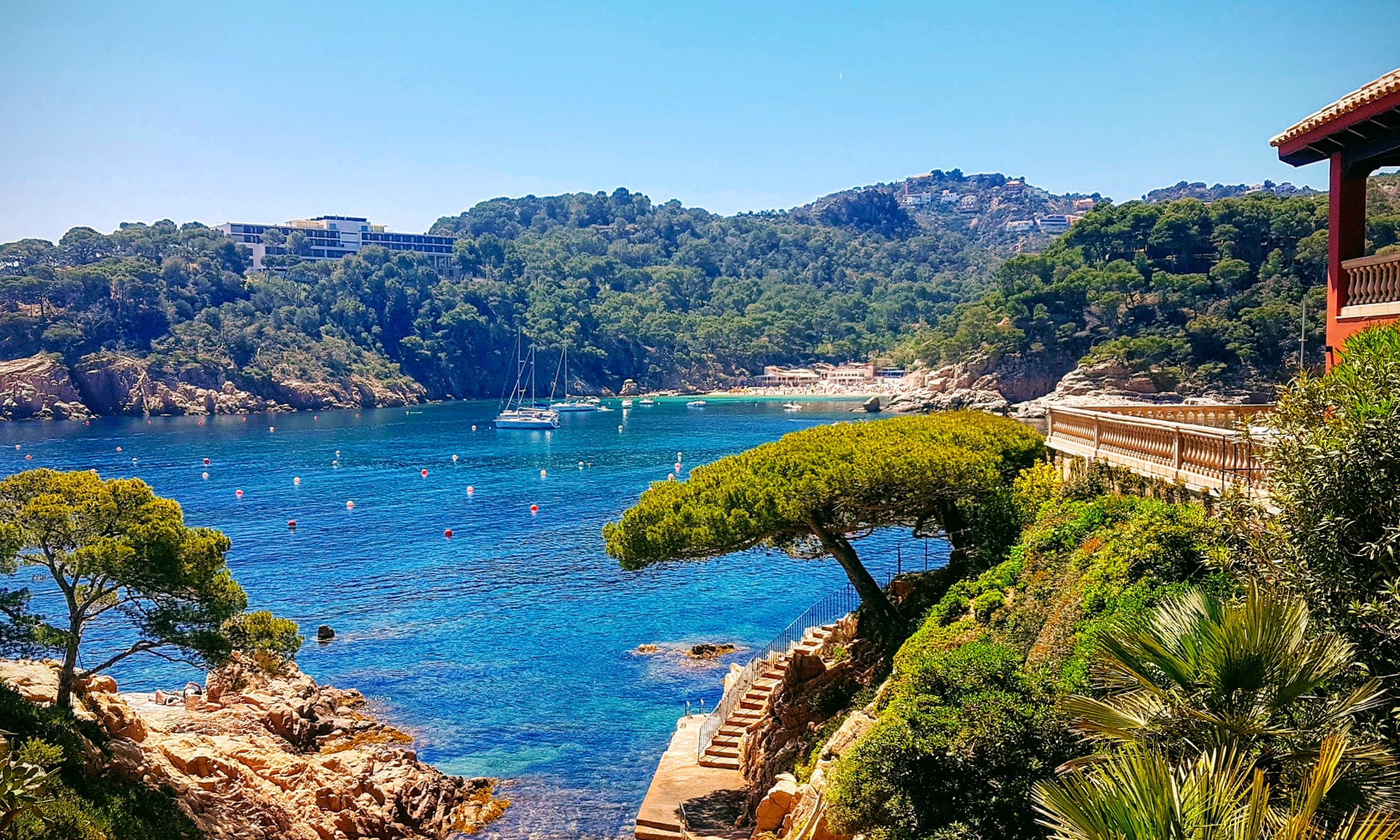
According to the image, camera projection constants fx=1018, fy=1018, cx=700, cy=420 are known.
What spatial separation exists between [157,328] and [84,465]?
3071 inches

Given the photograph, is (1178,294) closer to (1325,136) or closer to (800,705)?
(800,705)

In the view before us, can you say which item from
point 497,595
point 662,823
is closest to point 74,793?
point 662,823

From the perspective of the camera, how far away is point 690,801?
66.6 ft

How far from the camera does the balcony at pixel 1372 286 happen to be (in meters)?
14.4

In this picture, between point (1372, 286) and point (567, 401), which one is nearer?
point (1372, 286)

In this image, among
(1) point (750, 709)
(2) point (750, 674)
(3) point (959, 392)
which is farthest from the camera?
(3) point (959, 392)

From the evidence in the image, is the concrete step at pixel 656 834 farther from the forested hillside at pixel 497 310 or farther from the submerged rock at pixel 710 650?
the forested hillside at pixel 497 310

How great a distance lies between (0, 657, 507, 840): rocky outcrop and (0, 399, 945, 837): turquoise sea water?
170 centimetres

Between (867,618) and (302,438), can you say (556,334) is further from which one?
(867,618)

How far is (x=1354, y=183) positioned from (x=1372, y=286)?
6.11ft

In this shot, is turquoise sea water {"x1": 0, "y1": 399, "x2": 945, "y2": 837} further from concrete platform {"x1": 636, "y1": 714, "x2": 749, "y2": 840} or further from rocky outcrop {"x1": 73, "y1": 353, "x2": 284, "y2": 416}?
rocky outcrop {"x1": 73, "y1": 353, "x2": 284, "y2": 416}

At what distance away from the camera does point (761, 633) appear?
129ft

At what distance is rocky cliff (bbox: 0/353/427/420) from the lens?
131 metres

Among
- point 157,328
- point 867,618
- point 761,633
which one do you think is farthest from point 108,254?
point 867,618
